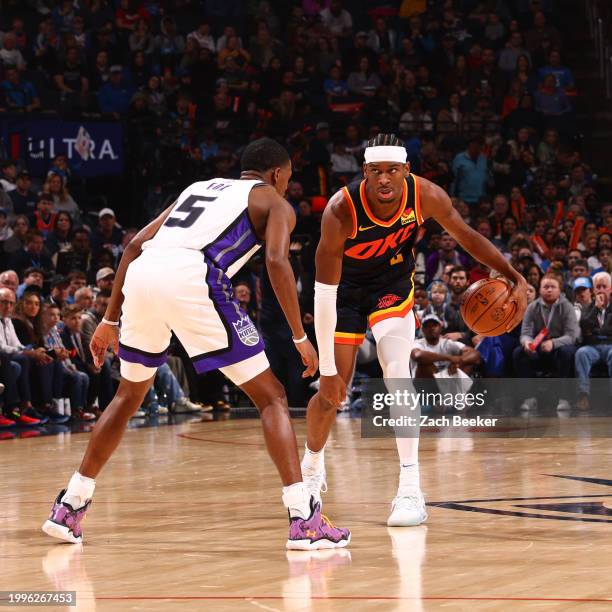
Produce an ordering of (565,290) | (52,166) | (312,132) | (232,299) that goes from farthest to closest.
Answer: (312,132)
(52,166)
(565,290)
(232,299)

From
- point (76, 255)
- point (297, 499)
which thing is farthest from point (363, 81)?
point (297, 499)

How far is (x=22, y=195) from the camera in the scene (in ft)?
52.4

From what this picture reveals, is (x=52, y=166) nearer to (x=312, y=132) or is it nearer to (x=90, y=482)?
(x=312, y=132)

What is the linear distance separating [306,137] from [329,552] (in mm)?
13119

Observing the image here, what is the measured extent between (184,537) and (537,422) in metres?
6.88

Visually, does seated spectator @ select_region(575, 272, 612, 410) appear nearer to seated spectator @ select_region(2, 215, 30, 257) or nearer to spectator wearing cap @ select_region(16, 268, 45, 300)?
spectator wearing cap @ select_region(16, 268, 45, 300)

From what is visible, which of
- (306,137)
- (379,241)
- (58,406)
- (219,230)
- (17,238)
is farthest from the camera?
(306,137)

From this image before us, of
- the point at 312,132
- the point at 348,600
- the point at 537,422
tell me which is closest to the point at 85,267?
the point at 312,132

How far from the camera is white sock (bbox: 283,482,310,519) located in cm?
546

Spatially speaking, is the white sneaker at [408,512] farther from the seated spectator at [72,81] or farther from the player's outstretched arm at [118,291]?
the seated spectator at [72,81]

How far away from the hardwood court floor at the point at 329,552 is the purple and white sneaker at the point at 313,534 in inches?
2.5

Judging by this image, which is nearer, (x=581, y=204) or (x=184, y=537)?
(x=184, y=537)

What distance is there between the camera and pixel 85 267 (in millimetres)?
15219

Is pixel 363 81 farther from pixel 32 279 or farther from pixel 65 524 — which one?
pixel 65 524
